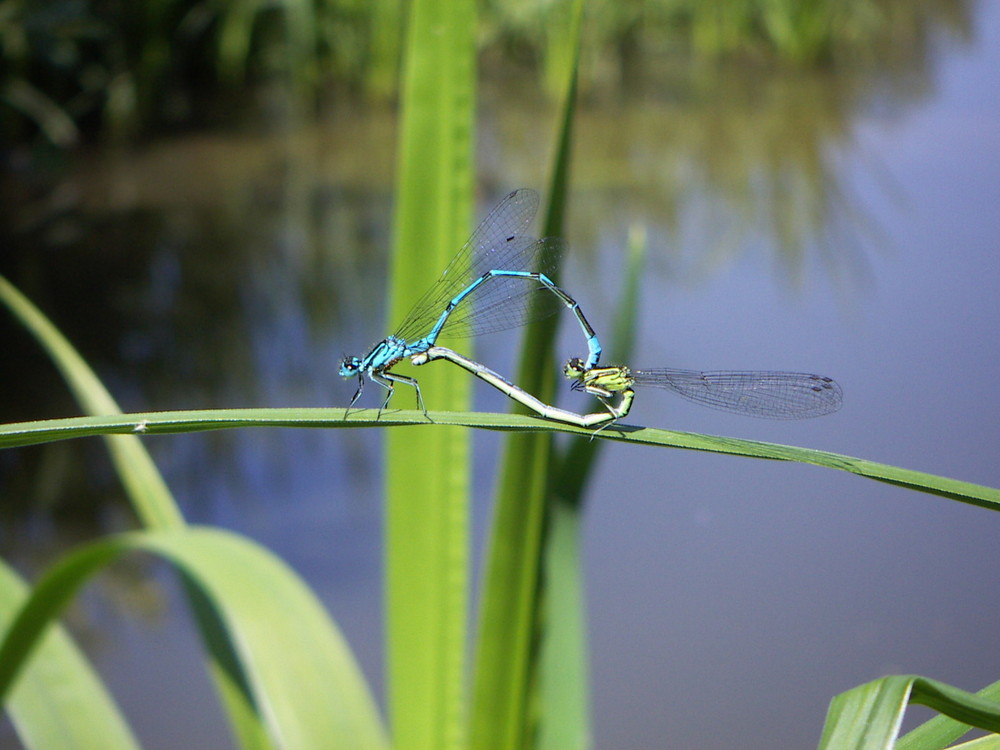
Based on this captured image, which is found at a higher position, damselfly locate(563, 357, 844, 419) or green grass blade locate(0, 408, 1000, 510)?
damselfly locate(563, 357, 844, 419)

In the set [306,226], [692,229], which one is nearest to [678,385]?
[692,229]

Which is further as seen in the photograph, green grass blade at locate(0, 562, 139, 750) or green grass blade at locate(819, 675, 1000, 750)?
green grass blade at locate(0, 562, 139, 750)

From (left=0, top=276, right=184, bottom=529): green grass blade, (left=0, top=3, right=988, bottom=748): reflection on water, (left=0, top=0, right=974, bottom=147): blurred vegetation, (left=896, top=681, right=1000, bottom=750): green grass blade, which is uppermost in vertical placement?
(left=0, top=0, right=974, bottom=147): blurred vegetation

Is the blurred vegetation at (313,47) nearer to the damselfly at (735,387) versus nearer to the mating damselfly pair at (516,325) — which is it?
the mating damselfly pair at (516,325)

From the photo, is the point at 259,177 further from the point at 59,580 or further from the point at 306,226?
the point at 59,580

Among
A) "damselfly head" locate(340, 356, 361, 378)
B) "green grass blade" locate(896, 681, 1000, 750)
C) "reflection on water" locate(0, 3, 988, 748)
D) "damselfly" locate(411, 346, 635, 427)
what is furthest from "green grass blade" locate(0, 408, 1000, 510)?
"reflection on water" locate(0, 3, 988, 748)

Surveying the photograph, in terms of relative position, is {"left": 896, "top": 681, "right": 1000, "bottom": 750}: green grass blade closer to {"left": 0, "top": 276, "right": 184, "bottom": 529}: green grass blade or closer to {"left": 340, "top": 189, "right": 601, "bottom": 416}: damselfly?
{"left": 340, "top": 189, "right": 601, "bottom": 416}: damselfly

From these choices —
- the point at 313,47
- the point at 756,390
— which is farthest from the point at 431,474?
the point at 313,47

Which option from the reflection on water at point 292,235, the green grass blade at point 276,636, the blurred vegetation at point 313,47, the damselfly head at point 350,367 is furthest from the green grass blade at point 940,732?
the blurred vegetation at point 313,47

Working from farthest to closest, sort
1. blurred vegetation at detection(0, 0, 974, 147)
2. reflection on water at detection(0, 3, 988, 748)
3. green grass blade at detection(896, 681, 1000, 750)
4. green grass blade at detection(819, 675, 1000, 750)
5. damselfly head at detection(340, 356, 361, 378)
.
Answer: blurred vegetation at detection(0, 0, 974, 147), reflection on water at detection(0, 3, 988, 748), damselfly head at detection(340, 356, 361, 378), green grass blade at detection(896, 681, 1000, 750), green grass blade at detection(819, 675, 1000, 750)
